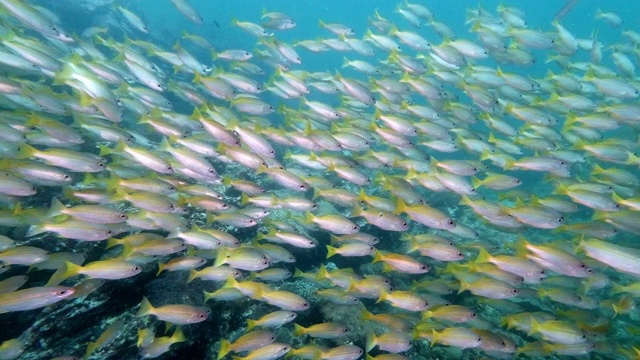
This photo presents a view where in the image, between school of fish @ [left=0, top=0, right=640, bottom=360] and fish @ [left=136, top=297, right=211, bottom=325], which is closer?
fish @ [left=136, top=297, right=211, bottom=325]

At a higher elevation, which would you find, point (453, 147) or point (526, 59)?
point (526, 59)

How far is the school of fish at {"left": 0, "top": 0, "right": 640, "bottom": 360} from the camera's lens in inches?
183

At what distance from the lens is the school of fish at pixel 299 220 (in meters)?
4.66

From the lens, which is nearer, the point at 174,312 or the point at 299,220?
the point at 174,312

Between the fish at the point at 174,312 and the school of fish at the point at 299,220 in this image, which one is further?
the school of fish at the point at 299,220

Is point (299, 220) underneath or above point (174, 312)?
above

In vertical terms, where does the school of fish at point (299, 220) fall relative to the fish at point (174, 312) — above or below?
above

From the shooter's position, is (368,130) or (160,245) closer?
(160,245)

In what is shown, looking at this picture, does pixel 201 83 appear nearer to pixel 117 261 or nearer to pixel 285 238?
pixel 285 238

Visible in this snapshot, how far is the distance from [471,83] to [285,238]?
587cm

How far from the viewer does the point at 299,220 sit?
6.79 meters

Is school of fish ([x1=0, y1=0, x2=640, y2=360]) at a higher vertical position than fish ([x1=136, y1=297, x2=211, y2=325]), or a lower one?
higher

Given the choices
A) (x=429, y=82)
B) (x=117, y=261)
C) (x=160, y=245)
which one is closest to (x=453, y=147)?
(x=429, y=82)

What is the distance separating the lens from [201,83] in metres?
7.32
